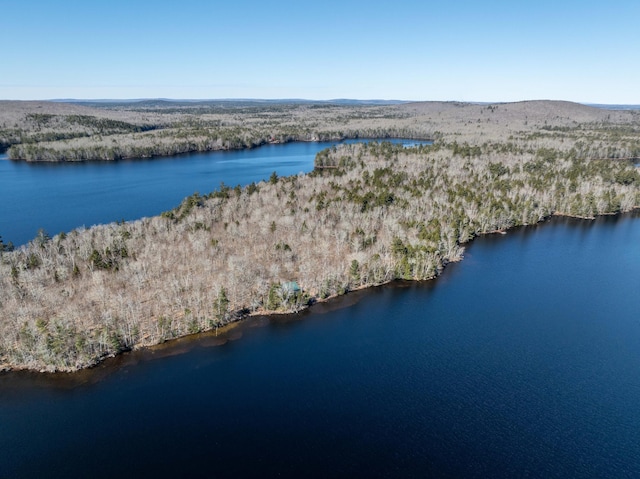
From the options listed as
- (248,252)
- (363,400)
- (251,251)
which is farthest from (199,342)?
(251,251)

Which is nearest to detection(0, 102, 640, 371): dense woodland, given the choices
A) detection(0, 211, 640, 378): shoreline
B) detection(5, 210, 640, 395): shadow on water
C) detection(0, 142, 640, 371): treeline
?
detection(0, 142, 640, 371): treeline

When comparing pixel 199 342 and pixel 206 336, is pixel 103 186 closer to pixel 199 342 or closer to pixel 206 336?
pixel 206 336

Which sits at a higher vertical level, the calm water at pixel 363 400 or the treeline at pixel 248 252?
the treeline at pixel 248 252

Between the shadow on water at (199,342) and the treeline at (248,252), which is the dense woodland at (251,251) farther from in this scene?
the shadow on water at (199,342)

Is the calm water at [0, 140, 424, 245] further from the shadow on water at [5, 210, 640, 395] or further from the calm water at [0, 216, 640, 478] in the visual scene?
the calm water at [0, 216, 640, 478]

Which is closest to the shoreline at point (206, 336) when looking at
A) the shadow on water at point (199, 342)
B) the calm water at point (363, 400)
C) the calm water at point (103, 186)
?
the shadow on water at point (199, 342)

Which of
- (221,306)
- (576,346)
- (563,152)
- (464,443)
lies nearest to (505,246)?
(576,346)
